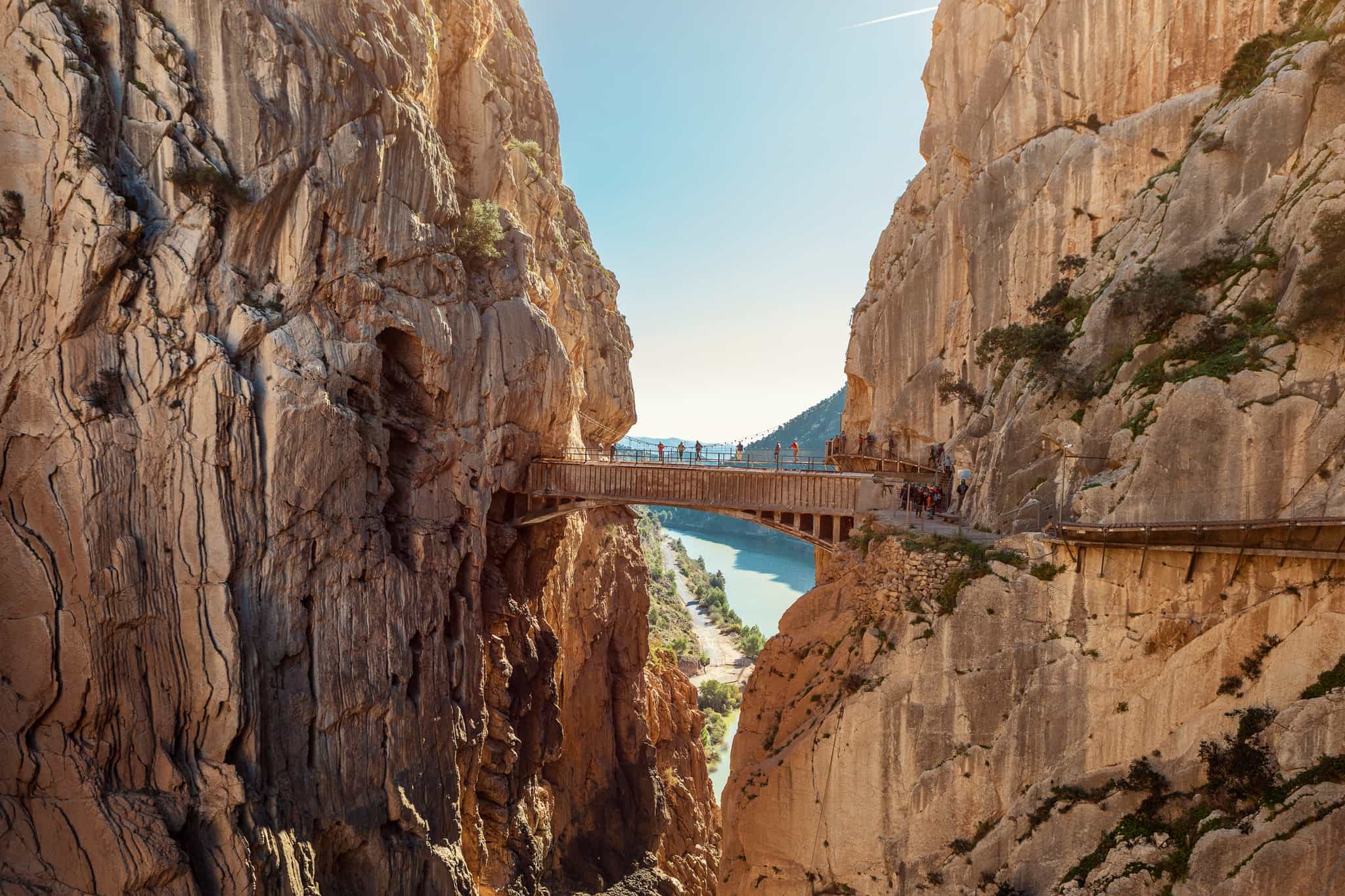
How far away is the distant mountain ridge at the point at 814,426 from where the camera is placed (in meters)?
122

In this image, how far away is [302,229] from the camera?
19.3 metres

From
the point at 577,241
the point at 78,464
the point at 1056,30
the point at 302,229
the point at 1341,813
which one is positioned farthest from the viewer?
the point at 577,241

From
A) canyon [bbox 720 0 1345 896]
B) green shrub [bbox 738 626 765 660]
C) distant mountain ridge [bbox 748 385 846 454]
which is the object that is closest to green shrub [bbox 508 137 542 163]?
canyon [bbox 720 0 1345 896]

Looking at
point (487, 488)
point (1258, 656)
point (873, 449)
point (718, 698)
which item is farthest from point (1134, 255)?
point (718, 698)

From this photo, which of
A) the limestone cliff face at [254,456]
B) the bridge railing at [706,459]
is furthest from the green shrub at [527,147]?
the bridge railing at [706,459]

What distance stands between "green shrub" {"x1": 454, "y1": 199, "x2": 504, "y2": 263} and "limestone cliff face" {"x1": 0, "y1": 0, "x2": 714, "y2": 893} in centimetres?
19

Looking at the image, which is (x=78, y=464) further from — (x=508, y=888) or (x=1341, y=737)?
(x=1341, y=737)

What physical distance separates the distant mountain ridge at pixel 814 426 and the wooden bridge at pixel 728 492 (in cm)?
8968

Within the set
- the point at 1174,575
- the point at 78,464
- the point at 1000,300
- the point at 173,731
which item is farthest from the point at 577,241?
the point at 1174,575

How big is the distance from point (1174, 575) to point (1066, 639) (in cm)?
236

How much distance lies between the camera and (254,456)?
17.8 m

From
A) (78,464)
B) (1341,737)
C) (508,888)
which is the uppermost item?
(78,464)

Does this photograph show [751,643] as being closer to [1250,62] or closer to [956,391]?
[956,391]

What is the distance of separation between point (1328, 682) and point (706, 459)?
16.6 meters
